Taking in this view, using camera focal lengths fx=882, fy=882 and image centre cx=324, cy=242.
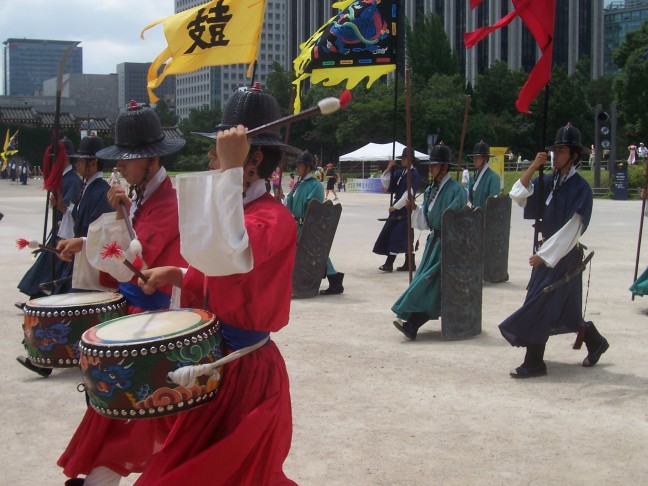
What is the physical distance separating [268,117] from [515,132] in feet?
183

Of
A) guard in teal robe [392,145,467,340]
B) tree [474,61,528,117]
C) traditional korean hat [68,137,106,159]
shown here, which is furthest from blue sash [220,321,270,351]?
tree [474,61,528,117]

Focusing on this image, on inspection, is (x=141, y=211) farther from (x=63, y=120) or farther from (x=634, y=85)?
(x=63, y=120)

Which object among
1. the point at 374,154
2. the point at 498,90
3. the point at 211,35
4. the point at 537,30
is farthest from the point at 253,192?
the point at 498,90

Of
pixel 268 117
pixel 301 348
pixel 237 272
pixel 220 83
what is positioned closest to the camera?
pixel 237 272

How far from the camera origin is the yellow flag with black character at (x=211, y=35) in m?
6.09

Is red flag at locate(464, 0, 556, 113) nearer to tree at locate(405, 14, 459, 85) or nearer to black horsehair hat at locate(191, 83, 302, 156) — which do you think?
black horsehair hat at locate(191, 83, 302, 156)

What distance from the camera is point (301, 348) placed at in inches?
289

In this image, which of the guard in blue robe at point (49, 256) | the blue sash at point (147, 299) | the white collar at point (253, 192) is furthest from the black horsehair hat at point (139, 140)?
the guard in blue robe at point (49, 256)

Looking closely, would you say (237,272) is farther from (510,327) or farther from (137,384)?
(510,327)

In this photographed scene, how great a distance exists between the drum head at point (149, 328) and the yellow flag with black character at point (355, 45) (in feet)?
23.2

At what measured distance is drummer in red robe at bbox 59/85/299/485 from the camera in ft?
8.79

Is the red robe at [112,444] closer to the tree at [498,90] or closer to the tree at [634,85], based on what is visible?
the tree at [634,85]

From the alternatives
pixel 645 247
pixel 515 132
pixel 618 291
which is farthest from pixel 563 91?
pixel 618 291

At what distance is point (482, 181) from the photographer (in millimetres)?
11969
